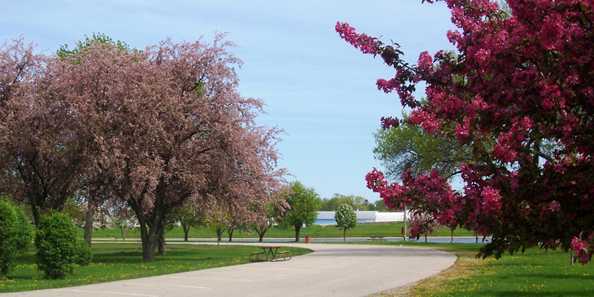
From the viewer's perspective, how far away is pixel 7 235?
18.7 meters

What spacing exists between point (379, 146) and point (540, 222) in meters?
40.1

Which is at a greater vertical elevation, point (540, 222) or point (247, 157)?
point (247, 157)

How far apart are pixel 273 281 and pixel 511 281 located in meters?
6.02

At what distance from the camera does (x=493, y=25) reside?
20.6ft

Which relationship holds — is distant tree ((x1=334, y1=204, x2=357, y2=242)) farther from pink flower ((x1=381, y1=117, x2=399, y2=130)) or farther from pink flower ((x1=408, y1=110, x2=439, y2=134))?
pink flower ((x1=408, y1=110, x2=439, y2=134))

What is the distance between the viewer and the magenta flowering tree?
16.8 ft

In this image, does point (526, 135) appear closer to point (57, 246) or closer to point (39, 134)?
point (57, 246)

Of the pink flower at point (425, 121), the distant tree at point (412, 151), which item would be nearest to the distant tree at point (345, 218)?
the distant tree at point (412, 151)

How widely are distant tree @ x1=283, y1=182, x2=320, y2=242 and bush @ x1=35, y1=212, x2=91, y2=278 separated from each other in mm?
42752

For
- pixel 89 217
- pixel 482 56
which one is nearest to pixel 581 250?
pixel 482 56

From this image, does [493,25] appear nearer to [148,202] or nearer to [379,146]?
[148,202]

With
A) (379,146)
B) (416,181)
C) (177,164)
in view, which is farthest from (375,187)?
(379,146)

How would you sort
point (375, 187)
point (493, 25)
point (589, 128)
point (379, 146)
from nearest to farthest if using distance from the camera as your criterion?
point (589, 128) → point (375, 187) → point (493, 25) → point (379, 146)

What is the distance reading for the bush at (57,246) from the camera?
755 inches
